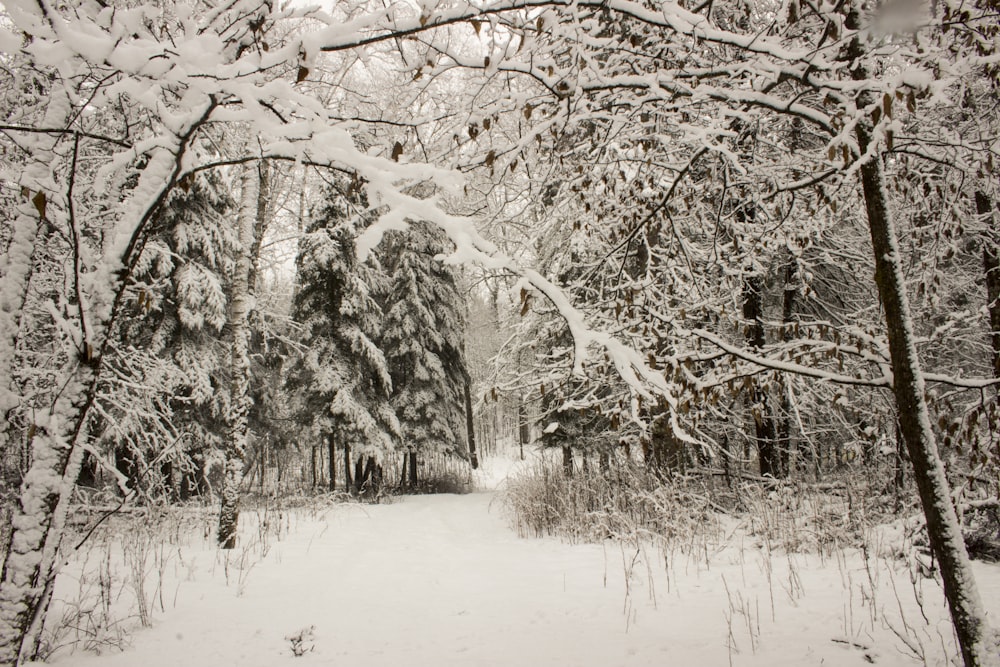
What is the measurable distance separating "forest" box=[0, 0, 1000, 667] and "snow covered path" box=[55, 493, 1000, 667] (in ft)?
2.16

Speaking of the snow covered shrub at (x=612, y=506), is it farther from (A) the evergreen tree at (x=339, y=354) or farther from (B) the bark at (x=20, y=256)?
(B) the bark at (x=20, y=256)

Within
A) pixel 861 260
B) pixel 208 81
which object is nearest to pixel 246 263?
pixel 208 81

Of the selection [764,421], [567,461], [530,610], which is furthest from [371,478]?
[530,610]

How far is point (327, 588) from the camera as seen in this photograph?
210 inches

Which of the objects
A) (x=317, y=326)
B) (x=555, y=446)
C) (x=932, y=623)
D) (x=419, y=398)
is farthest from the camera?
(x=419, y=398)

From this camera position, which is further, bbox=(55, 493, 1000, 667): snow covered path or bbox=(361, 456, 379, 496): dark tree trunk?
bbox=(361, 456, 379, 496): dark tree trunk

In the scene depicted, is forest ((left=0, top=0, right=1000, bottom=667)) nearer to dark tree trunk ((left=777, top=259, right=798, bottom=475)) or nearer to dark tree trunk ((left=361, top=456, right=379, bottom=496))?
dark tree trunk ((left=777, top=259, right=798, bottom=475))

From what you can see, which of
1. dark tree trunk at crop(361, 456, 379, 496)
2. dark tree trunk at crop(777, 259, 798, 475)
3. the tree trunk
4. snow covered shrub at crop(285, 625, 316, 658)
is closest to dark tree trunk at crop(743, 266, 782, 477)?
dark tree trunk at crop(777, 259, 798, 475)

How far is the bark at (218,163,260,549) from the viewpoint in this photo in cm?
710

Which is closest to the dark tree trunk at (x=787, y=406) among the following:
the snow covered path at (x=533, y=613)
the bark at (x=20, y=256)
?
the snow covered path at (x=533, y=613)

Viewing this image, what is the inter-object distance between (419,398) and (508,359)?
667 cm

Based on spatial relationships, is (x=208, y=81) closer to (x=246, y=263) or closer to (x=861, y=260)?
(x=246, y=263)

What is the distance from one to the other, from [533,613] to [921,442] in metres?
3.23

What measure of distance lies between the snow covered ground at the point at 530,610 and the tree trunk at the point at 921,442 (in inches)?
24.2
